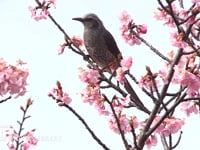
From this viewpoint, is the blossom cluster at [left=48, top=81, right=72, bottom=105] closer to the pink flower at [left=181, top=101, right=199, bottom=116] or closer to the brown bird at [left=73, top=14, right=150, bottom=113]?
the pink flower at [left=181, top=101, right=199, bottom=116]

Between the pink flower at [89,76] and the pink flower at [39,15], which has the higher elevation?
the pink flower at [39,15]

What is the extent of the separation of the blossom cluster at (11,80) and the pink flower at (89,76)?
23.6 inches

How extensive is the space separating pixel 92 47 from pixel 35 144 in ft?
9.16

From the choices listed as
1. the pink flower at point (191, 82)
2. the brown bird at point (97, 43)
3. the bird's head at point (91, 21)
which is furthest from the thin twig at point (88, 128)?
Result: the bird's head at point (91, 21)

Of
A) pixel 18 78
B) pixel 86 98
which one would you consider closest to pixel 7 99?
pixel 18 78

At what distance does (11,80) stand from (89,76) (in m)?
0.79

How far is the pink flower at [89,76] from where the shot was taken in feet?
13.6

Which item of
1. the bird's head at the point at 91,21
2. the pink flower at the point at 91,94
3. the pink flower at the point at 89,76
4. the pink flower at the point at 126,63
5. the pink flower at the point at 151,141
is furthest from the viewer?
the bird's head at the point at 91,21

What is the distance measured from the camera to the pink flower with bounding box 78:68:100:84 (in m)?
4.13

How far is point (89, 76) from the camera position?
13.6ft

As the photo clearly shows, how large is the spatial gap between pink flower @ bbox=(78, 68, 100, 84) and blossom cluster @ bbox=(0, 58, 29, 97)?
60 cm

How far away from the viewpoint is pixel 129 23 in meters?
5.00

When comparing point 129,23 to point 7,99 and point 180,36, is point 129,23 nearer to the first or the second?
point 180,36

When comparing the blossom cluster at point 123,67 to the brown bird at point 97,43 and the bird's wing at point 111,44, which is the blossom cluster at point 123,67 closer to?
the brown bird at point 97,43
